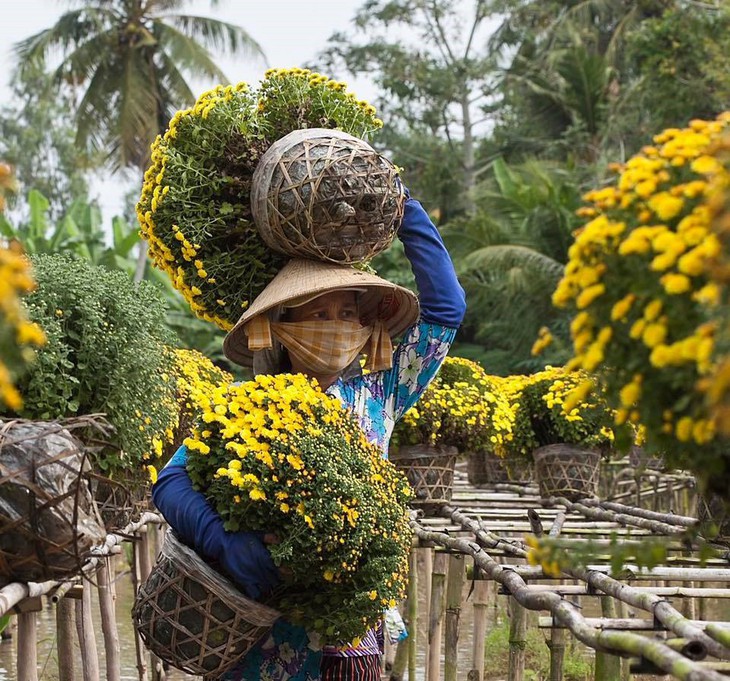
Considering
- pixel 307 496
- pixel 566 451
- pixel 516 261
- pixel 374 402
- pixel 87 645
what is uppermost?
pixel 516 261

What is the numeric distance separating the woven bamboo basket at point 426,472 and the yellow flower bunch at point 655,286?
408cm

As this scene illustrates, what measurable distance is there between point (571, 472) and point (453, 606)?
4.17ft

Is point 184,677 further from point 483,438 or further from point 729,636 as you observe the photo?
point 729,636

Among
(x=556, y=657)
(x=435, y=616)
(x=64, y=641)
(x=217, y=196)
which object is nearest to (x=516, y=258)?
(x=435, y=616)

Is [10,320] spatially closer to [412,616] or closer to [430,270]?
[430,270]

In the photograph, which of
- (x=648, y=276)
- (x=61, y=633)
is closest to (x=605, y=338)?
(x=648, y=276)

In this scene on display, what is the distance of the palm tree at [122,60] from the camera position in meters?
19.3

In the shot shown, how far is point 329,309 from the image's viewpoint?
3324 mm

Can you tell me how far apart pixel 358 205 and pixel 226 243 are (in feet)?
1.49

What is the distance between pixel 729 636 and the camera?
7.02ft

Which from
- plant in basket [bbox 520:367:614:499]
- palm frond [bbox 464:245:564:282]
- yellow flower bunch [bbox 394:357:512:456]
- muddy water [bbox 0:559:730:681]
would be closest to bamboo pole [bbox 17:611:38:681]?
yellow flower bunch [bbox 394:357:512:456]

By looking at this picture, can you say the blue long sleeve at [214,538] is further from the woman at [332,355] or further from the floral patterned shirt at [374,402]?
A: the floral patterned shirt at [374,402]

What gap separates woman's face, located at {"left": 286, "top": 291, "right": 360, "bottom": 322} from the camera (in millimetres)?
3320

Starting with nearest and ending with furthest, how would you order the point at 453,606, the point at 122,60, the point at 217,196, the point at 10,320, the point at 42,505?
1. the point at 10,320
2. the point at 42,505
3. the point at 217,196
4. the point at 453,606
5. the point at 122,60
